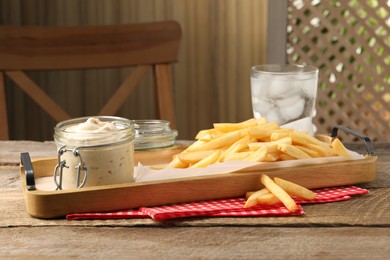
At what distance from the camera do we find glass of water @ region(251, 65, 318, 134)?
1488 millimetres

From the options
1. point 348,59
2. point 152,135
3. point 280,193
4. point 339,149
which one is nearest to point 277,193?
point 280,193

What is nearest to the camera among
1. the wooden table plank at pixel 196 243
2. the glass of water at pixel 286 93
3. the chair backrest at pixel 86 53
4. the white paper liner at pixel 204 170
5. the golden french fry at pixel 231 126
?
the wooden table plank at pixel 196 243

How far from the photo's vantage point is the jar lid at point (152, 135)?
1.39 m

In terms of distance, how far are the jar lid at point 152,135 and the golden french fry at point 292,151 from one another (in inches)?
11.0

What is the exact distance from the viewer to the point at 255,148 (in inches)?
48.6

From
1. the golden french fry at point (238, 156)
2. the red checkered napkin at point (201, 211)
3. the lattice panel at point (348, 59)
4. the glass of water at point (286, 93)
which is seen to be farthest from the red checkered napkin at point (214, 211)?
the lattice panel at point (348, 59)

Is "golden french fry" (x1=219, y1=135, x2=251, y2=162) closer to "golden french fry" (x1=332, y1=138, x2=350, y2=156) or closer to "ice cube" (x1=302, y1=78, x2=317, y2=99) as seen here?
"golden french fry" (x1=332, y1=138, x2=350, y2=156)

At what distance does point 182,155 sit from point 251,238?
29cm

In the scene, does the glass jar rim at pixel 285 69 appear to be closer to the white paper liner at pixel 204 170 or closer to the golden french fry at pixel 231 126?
the golden french fry at pixel 231 126

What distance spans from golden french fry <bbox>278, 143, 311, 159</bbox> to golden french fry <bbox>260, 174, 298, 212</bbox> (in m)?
0.08

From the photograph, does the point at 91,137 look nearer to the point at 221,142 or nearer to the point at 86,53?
the point at 221,142

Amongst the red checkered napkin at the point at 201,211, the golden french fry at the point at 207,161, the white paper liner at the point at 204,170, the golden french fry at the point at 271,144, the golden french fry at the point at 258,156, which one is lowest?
the red checkered napkin at the point at 201,211

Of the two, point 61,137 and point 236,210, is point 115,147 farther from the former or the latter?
point 236,210

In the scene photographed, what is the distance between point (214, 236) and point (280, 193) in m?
0.15
